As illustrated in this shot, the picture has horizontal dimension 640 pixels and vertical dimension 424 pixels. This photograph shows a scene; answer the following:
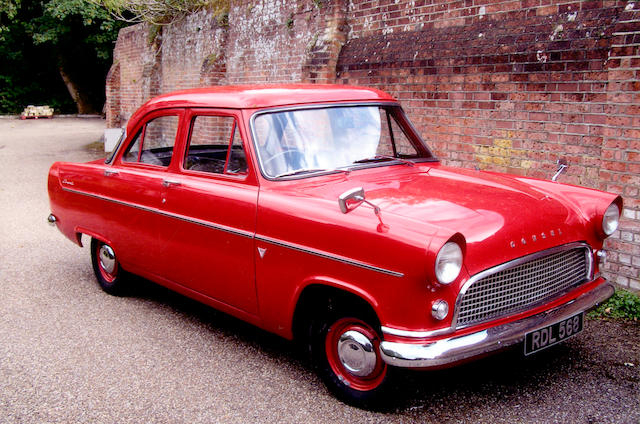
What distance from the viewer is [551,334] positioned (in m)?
3.13

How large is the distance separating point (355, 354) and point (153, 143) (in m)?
2.57

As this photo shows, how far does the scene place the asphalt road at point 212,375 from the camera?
3.24 metres

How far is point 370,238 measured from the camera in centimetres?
297

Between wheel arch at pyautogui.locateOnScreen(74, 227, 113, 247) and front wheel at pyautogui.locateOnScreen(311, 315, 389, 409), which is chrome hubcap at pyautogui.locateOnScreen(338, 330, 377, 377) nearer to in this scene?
front wheel at pyautogui.locateOnScreen(311, 315, 389, 409)

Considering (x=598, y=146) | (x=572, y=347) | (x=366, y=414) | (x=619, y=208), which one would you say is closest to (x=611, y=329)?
(x=572, y=347)

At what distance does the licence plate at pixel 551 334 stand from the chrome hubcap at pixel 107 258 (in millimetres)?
3493

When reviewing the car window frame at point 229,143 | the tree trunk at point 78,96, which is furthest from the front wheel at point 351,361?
the tree trunk at point 78,96

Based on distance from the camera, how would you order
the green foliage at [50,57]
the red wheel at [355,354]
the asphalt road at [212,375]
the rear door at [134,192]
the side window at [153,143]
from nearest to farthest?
the red wheel at [355,354]
the asphalt road at [212,375]
the rear door at [134,192]
the side window at [153,143]
the green foliage at [50,57]

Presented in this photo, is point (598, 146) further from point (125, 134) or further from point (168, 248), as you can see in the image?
point (125, 134)

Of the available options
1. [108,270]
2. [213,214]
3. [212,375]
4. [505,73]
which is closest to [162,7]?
[108,270]

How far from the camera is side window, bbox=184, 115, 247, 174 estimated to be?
153 inches

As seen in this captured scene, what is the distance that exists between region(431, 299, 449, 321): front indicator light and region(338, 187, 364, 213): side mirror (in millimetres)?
643

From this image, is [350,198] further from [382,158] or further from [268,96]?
[268,96]

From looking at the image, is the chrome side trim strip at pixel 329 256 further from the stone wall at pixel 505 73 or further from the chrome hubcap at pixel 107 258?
the stone wall at pixel 505 73
